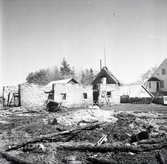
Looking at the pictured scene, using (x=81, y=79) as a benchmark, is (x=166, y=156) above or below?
below

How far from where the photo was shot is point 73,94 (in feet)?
69.1

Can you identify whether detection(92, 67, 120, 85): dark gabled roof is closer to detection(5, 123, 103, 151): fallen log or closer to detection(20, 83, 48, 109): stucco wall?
detection(20, 83, 48, 109): stucco wall

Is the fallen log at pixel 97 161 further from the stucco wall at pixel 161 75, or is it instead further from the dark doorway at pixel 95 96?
the stucco wall at pixel 161 75

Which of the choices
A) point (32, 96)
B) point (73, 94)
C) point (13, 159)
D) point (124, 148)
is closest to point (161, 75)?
point (73, 94)

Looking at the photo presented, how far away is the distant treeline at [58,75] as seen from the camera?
49306 mm

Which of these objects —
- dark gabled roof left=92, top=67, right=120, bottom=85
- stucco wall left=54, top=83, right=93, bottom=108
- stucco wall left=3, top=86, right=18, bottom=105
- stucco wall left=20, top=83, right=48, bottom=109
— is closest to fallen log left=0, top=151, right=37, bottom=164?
stucco wall left=20, top=83, right=48, bottom=109

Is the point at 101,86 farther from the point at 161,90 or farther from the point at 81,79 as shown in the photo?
the point at 81,79

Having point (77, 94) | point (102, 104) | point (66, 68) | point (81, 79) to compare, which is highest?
point (66, 68)

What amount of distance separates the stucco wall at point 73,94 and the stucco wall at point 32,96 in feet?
5.47

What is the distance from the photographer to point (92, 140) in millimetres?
6605

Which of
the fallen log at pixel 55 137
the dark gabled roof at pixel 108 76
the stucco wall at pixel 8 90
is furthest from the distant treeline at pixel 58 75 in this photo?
the fallen log at pixel 55 137

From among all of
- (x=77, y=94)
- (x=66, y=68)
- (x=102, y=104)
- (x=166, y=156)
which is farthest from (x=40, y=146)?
(x=66, y=68)

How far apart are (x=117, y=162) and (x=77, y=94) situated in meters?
17.0

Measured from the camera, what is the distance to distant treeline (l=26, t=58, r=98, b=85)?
49.3 metres
